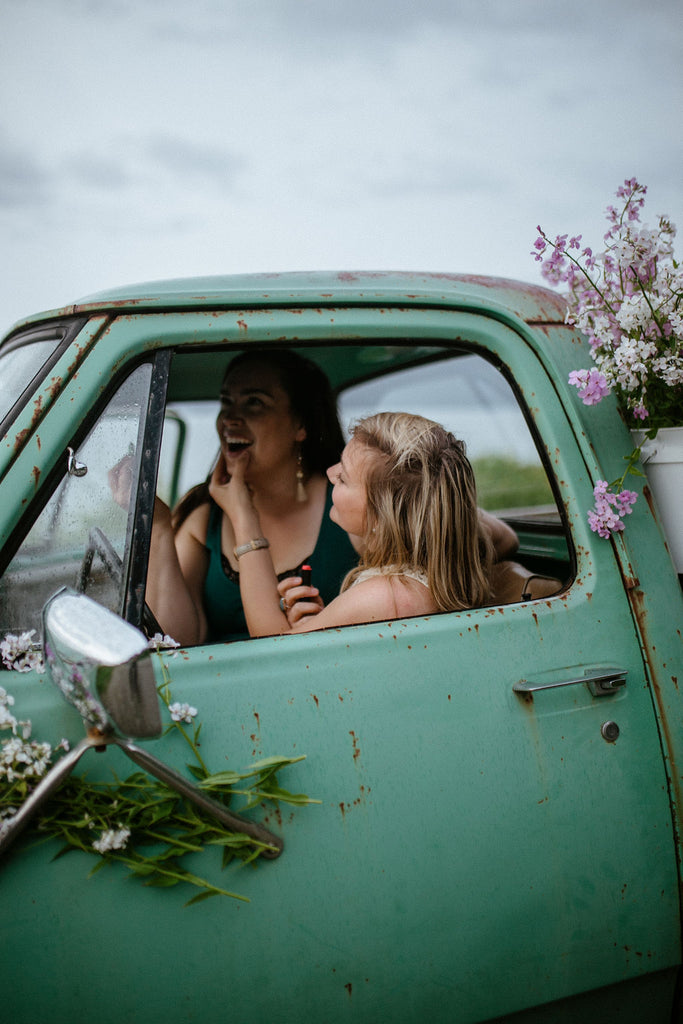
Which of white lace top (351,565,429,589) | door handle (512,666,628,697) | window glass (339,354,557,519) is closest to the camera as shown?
door handle (512,666,628,697)

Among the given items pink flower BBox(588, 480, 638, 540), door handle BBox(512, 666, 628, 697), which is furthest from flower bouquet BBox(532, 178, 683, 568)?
door handle BBox(512, 666, 628, 697)

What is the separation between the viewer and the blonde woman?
1.57 m

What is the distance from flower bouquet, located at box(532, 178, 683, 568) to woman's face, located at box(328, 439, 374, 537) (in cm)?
54

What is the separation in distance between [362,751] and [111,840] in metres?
0.43

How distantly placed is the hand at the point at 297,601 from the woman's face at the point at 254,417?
45 cm

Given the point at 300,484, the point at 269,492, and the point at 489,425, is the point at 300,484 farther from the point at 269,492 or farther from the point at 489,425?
the point at 489,425

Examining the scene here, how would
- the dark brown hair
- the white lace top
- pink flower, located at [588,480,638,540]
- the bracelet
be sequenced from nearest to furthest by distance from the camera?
pink flower, located at [588,480,638,540] < the white lace top < the bracelet < the dark brown hair

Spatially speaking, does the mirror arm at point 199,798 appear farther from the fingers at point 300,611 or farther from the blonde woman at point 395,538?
the fingers at point 300,611

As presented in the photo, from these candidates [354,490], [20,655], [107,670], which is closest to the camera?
[107,670]

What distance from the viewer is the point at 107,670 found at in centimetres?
86

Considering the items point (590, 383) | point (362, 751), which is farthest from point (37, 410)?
point (590, 383)

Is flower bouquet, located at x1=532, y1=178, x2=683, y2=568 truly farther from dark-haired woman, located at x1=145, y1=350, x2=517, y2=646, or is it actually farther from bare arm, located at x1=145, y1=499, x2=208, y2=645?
bare arm, located at x1=145, y1=499, x2=208, y2=645

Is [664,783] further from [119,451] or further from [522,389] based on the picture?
[119,451]

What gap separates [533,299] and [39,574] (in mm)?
1207
